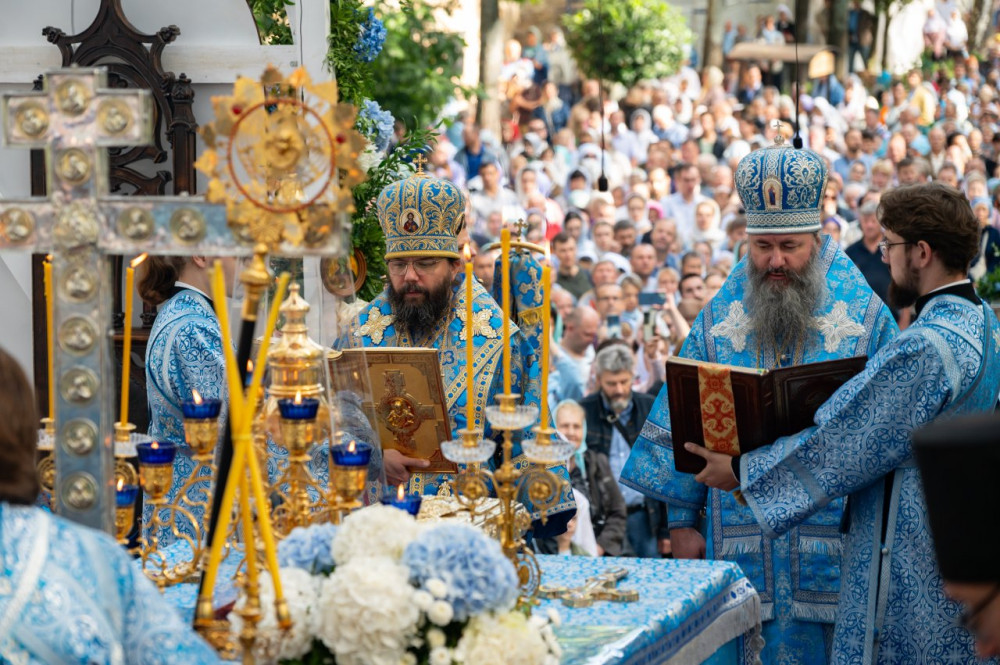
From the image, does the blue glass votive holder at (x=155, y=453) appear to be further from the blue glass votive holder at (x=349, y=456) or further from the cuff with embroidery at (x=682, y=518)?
the cuff with embroidery at (x=682, y=518)

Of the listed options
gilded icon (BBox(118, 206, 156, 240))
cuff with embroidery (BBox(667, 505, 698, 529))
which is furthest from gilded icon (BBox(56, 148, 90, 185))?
cuff with embroidery (BBox(667, 505, 698, 529))

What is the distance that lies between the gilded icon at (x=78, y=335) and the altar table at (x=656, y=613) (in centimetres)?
71

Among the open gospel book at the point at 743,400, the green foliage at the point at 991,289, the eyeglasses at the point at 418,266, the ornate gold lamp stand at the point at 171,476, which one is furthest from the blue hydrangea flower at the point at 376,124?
the green foliage at the point at 991,289

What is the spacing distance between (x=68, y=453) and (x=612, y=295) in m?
6.84

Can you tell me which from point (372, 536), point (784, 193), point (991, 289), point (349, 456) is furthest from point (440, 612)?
point (991, 289)

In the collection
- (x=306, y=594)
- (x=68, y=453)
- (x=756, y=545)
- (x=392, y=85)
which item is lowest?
(x=756, y=545)

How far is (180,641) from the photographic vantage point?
2307 mm

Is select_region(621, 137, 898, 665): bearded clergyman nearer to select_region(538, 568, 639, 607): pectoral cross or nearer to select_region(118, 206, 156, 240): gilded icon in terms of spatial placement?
select_region(538, 568, 639, 607): pectoral cross

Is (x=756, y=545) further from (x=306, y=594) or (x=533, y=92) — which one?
(x=533, y=92)

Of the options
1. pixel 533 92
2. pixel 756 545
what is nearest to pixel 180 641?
pixel 756 545

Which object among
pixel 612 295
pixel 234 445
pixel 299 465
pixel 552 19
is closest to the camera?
pixel 234 445

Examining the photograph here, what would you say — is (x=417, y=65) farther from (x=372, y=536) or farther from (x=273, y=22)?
(x=372, y=536)

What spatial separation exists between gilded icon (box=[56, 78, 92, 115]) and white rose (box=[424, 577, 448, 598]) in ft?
3.49

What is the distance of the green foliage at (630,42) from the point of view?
74.3 feet
